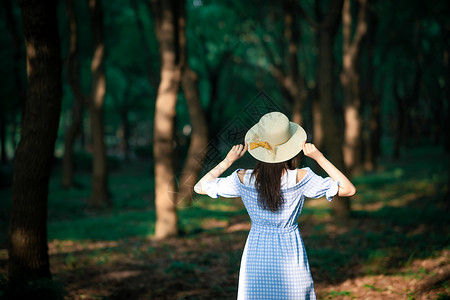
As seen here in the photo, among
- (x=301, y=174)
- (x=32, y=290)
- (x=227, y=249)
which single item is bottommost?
(x=227, y=249)

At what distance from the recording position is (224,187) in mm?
3086

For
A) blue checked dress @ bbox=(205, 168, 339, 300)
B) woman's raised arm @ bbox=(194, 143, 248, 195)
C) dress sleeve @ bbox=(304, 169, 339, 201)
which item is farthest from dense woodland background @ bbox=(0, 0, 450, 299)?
dress sleeve @ bbox=(304, 169, 339, 201)

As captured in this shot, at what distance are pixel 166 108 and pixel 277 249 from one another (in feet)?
19.5

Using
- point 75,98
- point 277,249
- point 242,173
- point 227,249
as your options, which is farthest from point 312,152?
point 75,98

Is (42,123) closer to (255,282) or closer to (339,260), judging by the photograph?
(255,282)

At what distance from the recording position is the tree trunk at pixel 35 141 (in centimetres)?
491

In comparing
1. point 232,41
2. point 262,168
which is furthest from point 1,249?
point 232,41

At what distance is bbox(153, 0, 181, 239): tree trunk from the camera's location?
332 inches

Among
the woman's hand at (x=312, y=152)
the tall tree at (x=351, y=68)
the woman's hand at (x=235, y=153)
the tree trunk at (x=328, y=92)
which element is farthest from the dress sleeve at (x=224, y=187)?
the tall tree at (x=351, y=68)

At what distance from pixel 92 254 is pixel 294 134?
6.05 meters

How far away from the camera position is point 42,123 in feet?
16.3

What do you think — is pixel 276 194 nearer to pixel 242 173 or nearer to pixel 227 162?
pixel 242 173

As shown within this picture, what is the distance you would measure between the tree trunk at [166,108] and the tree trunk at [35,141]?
11.3ft

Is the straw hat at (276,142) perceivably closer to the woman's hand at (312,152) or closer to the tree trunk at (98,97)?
the woman's hand at (312,152)
